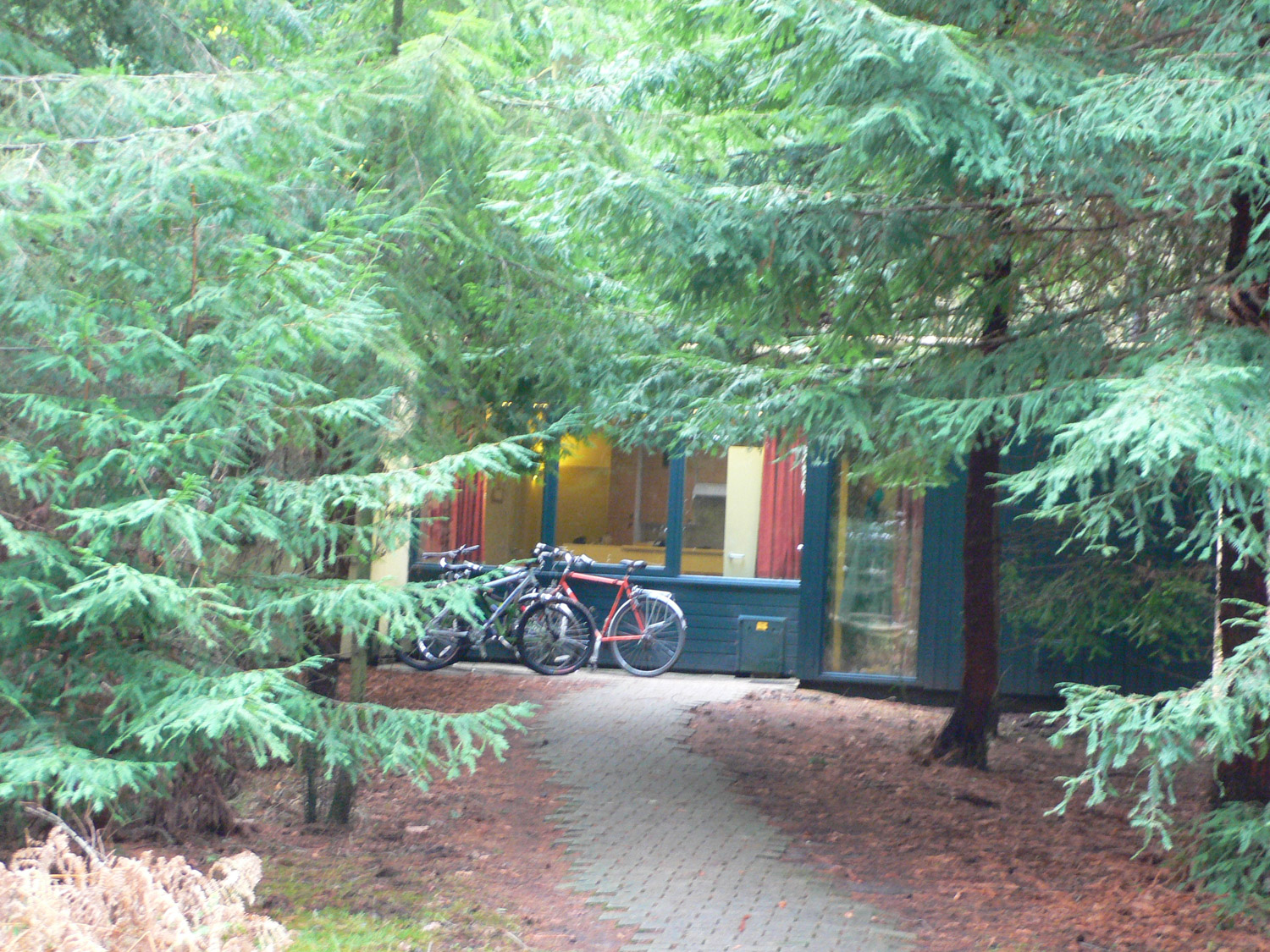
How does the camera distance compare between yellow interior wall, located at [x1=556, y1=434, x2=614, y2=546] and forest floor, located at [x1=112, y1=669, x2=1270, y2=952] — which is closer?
forest floor, located at [x1=112, y1=669, x2=1270, y2=952]

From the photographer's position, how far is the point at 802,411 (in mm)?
6047

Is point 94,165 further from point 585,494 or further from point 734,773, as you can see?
point 585,494

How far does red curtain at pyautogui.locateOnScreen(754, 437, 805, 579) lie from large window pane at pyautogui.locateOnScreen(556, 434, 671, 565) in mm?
1176

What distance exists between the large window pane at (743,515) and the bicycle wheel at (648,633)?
0.75 m

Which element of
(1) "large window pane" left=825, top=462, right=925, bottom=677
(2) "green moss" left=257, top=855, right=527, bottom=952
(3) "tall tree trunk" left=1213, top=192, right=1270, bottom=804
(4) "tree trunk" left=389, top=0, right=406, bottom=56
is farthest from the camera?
(1) "large window pane" left=825, top=462, right=925, bottom=677

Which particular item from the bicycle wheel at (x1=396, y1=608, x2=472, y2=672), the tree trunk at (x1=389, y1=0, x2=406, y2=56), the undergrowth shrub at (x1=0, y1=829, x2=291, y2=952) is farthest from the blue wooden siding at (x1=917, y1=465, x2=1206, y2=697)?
the undergrowth shrub at (x1=0, y1=829, x2=291, y2=952)

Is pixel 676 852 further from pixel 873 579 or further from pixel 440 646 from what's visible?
pixel 440 646

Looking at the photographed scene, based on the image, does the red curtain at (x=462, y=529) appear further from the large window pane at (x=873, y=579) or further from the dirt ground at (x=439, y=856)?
the dirt ground at (x=439, y=856)

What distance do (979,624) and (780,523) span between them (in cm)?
400

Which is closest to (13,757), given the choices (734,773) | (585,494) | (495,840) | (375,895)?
(375,895)

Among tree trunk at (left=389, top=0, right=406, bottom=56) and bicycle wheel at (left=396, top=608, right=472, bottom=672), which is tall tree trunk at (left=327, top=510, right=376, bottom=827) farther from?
bicycle wheel at (left=396, top=608, right=472, bottom=672)

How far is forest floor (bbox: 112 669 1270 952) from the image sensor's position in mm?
5074

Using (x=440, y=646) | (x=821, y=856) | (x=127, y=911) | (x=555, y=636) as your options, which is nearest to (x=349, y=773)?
(x=127, y=911)

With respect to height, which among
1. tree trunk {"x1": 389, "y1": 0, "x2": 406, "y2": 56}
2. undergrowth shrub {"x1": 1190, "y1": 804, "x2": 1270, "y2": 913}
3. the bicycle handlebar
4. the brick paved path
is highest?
tree trunk {"x1": 389, "y1": 0, "x2": 406, "y2": 56}
